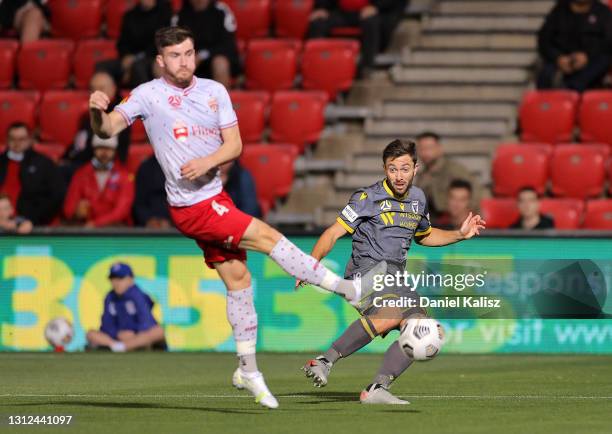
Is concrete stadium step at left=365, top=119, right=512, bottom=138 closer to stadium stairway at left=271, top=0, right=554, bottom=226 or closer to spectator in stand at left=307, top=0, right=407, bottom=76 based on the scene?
stadium stairway at left=271, top=0, right=554, bottom=226

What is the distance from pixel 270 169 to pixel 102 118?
821 centimetres

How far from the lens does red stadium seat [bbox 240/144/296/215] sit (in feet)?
53.2

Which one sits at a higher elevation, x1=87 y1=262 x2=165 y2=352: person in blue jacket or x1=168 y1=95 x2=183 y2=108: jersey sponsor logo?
x1=168 y1=95 x2=183 y2=108: jersey sponsor logo

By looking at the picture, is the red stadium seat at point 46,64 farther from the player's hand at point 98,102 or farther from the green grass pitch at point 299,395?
the player's hand at point 98,102

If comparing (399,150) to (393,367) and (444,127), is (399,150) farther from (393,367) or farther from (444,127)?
(444,127)

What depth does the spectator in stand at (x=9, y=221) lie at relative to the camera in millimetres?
14328

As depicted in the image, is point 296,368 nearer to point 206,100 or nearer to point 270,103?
point 206,100

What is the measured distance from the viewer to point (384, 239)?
353 inches

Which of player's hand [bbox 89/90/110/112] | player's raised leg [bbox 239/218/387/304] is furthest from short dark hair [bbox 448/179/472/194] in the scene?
player's hand [bbox 89/90/110/112]

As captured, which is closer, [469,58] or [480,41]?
[469,58]

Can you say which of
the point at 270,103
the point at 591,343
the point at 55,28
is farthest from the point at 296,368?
the point at 55,28


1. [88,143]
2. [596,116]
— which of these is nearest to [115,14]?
[88,143]

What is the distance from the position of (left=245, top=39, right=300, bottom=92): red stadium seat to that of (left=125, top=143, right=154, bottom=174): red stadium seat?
1.84 meters

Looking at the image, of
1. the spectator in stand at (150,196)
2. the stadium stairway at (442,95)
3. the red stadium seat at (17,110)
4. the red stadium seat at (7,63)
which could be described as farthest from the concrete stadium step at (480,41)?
the red stadium seat at (7,63)
